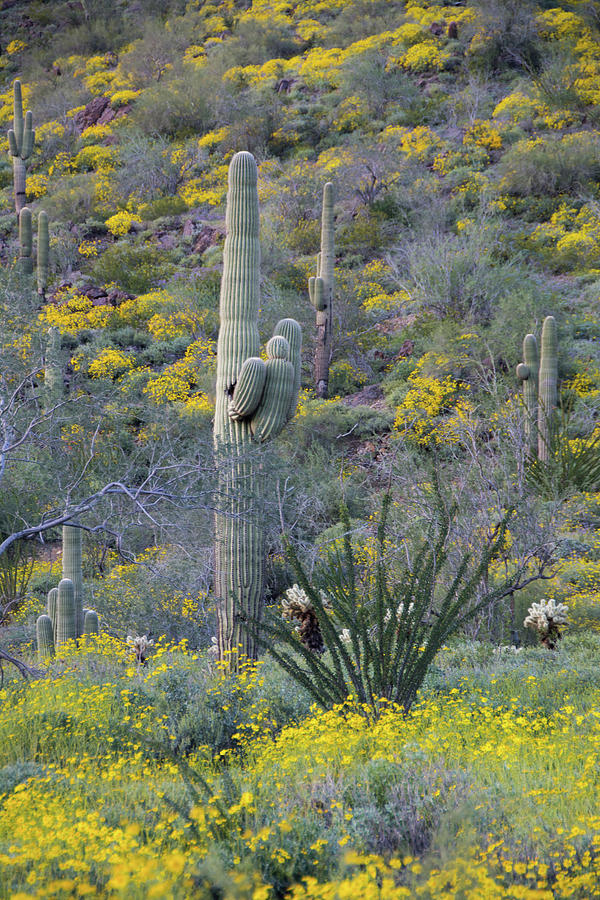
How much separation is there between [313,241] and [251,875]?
21325 millimetres

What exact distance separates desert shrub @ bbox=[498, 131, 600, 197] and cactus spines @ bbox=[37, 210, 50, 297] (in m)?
12.9

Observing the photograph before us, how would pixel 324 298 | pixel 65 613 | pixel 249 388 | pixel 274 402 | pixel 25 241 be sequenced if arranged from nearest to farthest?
pixel 249 388, pixel 274 402, pixel 65 613, pixel 324 298, pixel 25 241

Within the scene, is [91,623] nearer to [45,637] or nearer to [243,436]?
[45,637]

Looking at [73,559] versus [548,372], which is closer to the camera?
[73,559]

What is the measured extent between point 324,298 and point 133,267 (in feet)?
30.9

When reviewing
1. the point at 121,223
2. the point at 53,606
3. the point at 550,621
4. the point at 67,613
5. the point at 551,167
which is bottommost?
the point at 53,606

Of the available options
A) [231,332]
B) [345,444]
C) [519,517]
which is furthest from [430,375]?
[231,332]

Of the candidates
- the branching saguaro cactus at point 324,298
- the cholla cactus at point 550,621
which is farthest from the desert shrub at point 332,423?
the cholla cactus at point 550,621

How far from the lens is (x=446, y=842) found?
10.2 feet

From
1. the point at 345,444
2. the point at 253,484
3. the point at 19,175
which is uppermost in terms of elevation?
the point at 19,175

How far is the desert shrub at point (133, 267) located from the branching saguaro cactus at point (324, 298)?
24.9ft

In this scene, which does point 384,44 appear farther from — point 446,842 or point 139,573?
point 446,842

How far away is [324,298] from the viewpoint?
54.1ft

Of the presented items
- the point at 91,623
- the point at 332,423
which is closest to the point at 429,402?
the point at 332,423
